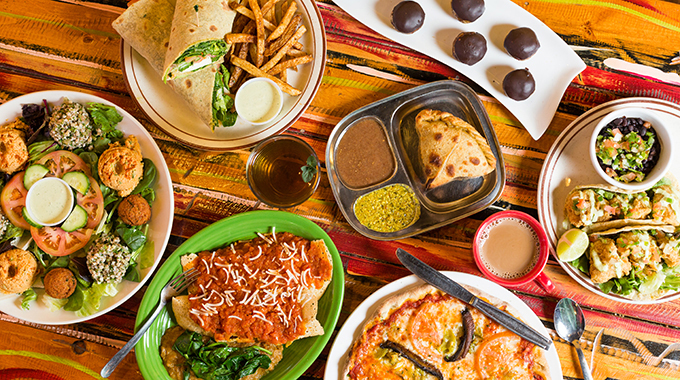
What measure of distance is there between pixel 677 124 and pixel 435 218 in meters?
2.27

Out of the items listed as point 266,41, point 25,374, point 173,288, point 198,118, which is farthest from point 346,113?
point 25,374

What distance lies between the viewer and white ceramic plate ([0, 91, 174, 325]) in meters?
3.28

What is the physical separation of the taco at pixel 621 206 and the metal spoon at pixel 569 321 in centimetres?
73

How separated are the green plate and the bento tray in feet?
1.42

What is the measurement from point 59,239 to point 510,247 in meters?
3.87

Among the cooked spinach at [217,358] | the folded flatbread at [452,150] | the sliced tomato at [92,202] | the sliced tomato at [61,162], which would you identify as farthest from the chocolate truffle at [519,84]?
the sliced tomato at [61,162]

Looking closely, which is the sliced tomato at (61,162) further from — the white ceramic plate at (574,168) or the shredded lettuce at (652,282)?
the shredded lettuce at (652,282)

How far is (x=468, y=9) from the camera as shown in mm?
3379

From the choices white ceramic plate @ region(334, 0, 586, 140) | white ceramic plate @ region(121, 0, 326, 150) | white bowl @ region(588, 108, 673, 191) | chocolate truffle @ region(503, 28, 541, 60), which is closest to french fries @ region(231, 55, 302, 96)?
white ceramic plate @ region(121, 0, 326, 150)

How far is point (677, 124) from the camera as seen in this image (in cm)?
345

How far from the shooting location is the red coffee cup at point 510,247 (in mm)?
3428

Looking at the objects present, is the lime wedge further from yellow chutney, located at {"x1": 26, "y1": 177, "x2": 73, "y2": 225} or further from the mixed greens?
yellow chutney, located at {"x1": 26, "y1": 177, "x2": 73, "y2": 225}

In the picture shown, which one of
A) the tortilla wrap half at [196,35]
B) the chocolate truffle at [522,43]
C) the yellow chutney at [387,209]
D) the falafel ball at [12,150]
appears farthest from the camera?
the yellow chutney at [387,209]

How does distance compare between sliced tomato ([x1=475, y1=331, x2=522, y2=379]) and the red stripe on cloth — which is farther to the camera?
the red stripe on cloth
